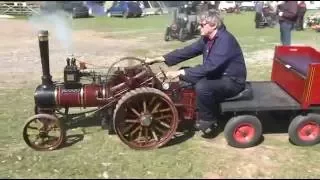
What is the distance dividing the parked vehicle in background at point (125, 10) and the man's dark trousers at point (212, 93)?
25.0m

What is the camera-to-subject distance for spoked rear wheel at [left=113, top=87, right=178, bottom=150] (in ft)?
17.6

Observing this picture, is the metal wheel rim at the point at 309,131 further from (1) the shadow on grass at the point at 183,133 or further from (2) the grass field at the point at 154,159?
(1) the shadow on grass at the point at 183,133

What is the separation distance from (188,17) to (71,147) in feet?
47.8

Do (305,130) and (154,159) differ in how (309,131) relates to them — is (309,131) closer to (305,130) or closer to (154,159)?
(305,130)

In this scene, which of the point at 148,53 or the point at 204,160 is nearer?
the point at 204,160

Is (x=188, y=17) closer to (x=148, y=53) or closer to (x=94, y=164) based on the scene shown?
(x=148, y=53)

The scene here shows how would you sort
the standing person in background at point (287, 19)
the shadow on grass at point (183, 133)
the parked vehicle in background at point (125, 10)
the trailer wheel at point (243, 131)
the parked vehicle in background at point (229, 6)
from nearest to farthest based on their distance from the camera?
the trailer wheel at point (243, 131)
the shadow on grass at point (183, 133)
the standing person in background at point (287, 19)
the parked vehicle in background at point (125, 10)
the parked vehicle in background at point (229, 6)

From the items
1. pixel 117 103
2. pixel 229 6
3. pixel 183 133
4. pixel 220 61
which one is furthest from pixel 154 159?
pixel 229 6

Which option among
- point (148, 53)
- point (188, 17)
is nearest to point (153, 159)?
point (148, 53)

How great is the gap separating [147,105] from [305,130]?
199 cm

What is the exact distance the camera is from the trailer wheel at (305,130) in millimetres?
5664

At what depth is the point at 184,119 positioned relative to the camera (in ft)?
19.1

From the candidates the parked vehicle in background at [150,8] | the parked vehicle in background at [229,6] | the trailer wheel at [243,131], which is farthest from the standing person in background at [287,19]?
the parked vehicle in background at [229,6]

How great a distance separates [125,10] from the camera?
30.3 m
